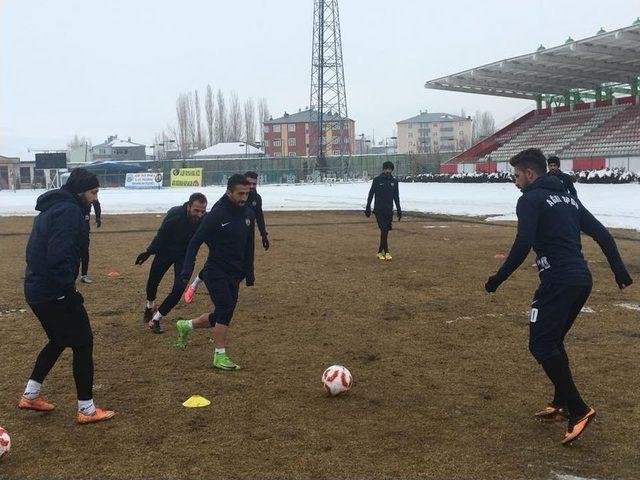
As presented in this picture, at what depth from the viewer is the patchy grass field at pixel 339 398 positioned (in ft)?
13.9

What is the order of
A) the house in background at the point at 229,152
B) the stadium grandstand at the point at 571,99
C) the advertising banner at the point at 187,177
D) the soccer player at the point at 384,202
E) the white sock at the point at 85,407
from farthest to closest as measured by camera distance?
the house in background at the point at 229,152, the advertising banner at the point at 187,177, the stadium grandstand at the point at 571,99, the soccer player at the point at 384,202, the white sock at the point at 85,407

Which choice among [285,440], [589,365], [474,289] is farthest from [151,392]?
[474,289]

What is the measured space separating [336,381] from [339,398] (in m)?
0.16

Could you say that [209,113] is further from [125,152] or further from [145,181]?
[145,181]

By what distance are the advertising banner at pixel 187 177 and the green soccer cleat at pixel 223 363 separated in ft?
153

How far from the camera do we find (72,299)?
482 centimetres

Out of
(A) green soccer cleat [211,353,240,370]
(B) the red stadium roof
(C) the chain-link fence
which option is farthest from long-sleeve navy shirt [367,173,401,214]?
(C) the chain-link fence

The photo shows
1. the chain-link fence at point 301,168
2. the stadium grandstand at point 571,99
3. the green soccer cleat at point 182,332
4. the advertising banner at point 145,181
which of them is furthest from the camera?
the chain-link fence at point 301,168

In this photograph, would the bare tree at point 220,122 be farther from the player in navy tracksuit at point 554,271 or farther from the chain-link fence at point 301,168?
the player in navy tracksuit at point 554,271

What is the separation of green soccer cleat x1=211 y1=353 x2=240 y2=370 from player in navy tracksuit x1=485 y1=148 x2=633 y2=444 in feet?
9.12

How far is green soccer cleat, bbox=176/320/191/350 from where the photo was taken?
22.7 ft

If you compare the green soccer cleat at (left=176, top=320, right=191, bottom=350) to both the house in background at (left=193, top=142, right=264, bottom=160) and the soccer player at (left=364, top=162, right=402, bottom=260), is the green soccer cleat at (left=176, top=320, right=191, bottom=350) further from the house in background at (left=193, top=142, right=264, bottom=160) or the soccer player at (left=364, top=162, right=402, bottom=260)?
the house in background at (left=193, top=142, right=264, bottom=160)

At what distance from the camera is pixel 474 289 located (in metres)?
10.3

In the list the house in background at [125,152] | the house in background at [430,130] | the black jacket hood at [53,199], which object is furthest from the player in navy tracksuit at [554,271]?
the house in background at [430,130]
